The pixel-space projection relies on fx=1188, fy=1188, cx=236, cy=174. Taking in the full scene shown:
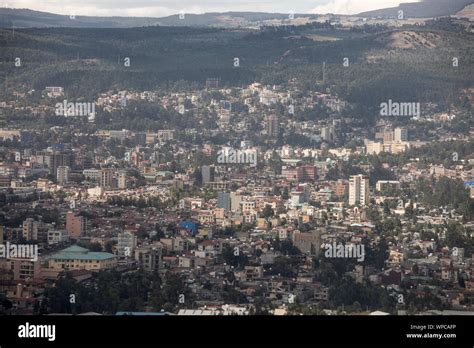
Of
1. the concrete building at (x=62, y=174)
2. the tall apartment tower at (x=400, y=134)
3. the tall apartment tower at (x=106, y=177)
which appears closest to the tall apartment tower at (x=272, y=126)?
the tall apartment tower at (x=400, y=134)

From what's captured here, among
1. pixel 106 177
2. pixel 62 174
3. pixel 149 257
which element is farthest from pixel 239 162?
pixel 149 257

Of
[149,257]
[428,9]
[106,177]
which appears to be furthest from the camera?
[428,9]

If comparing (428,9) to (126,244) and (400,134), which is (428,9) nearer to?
(400,134)

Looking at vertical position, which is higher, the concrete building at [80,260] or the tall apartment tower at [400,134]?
the tall apartment tower at [400,134]

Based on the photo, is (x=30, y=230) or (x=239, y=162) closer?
(x=30, y=230)

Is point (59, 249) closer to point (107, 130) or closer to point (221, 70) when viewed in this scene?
point (107, 130)

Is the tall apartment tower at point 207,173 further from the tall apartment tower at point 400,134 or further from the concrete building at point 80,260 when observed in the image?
the concrete building at point 80,260
